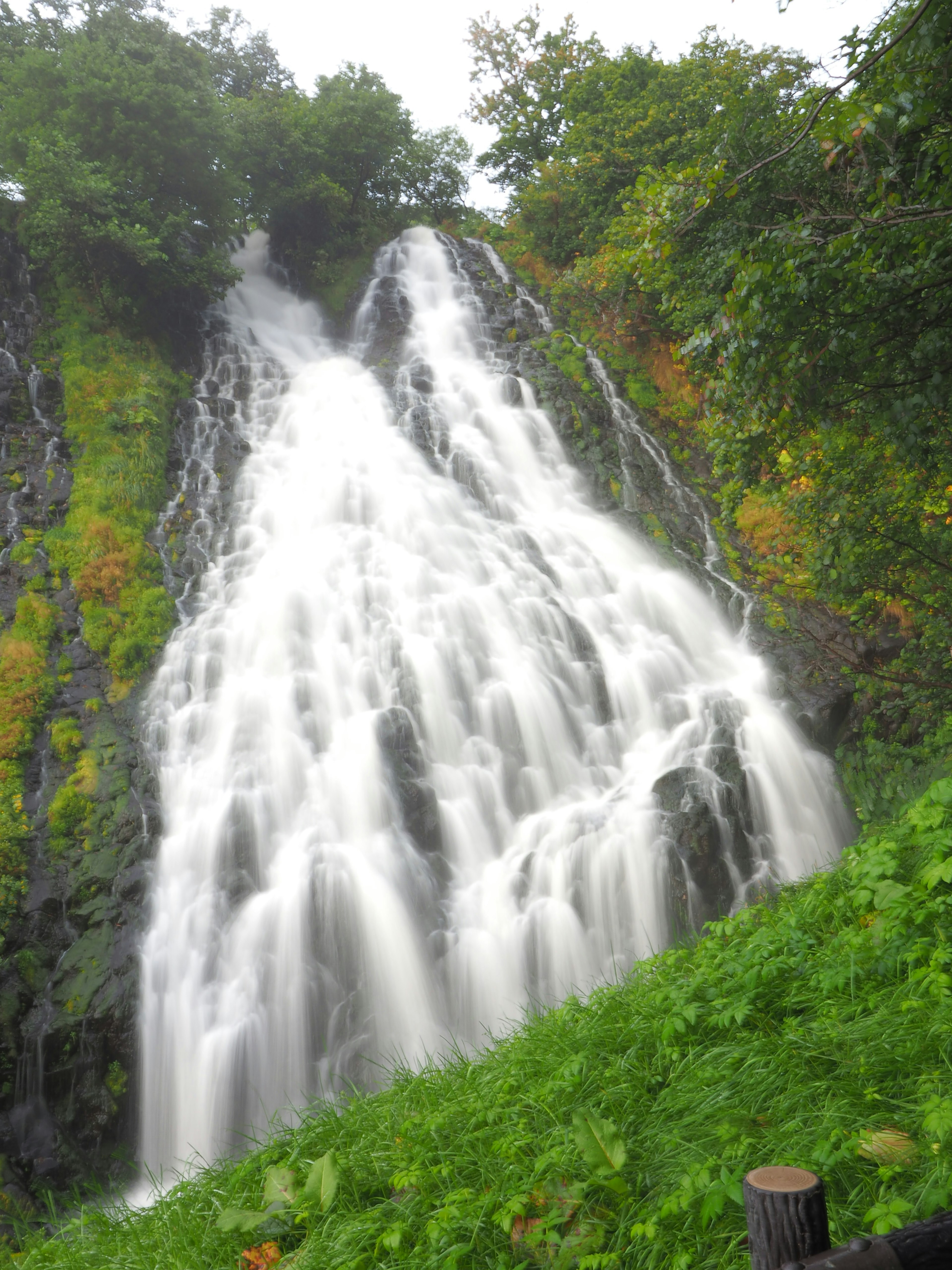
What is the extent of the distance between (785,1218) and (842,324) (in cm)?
518

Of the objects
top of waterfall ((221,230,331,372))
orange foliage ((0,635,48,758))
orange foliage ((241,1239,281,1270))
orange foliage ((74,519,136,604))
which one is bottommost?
orange foliage ((241,1239,281,1270))

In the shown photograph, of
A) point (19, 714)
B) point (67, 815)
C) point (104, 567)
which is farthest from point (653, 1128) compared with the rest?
point (104, 567)

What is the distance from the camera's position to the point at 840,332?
4891 mm

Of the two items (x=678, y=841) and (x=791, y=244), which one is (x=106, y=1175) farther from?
(x=791, y=244)

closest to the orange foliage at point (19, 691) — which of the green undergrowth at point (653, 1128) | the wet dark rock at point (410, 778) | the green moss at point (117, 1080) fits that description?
the green moss at point (117, 1080)

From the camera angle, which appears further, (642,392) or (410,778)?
(642,392)

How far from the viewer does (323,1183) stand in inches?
122

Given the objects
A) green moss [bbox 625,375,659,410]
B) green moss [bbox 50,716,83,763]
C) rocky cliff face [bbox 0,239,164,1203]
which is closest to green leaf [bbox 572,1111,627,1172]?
rocky cliff face [bbox 0,239,164,1203]

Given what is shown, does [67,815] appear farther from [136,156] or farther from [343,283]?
[343,283]

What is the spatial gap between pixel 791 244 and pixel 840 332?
27.9 inches

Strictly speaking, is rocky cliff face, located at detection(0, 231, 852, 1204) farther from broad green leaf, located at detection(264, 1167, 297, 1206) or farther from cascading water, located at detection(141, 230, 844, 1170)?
broad green leaf, located at detection(264, 1167, 297, 1206)

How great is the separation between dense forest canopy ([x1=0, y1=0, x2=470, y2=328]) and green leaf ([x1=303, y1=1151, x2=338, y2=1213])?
53.6 ft

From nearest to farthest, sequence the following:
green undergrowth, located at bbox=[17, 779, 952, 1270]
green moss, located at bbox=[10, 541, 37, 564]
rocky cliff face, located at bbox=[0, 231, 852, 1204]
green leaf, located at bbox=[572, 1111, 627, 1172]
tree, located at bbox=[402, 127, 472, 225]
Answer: green undergrowth, located at bbox=[17, 779, 952, 1270]
green leaf, located at bbox=[572, 1111, 627, 1172]
rocky cliff face, located at bbox=[0, 231, 852, 1204]
green moss, located at bbox=[10, 541, 37, 564]
tree, located at bbox=[402, 127, 472, 225]

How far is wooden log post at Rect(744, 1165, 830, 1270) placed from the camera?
1673 mm
